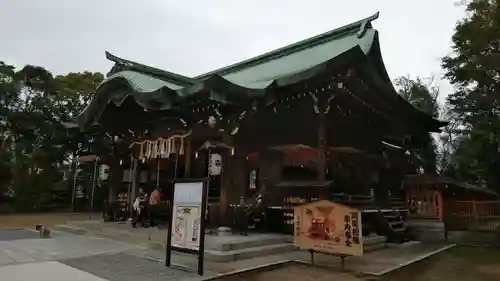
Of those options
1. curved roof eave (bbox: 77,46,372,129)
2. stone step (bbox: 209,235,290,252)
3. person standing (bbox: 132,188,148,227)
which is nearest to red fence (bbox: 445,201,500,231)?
curved roof eave (bbox: 77,46,372,129)

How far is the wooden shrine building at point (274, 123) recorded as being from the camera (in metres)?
9.09

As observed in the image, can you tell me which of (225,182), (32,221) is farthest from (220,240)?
(32,221)

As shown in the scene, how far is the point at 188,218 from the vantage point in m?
5.84

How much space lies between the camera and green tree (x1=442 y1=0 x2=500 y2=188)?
12375mm

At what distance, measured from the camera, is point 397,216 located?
11.8 metres

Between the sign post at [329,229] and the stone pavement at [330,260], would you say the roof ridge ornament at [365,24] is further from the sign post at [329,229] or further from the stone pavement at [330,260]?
the sign post at [329,229]

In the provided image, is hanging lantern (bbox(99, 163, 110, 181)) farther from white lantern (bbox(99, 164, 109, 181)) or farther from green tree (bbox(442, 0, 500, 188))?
green tree (bbox(442, 0, 500, 188))

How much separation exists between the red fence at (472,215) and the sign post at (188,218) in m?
10.5

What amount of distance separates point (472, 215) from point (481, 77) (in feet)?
16.1

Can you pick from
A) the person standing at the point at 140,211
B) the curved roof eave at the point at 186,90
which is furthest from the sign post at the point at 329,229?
the person standing at the point at 140,211

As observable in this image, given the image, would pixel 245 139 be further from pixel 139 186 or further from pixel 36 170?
pixel 36 170

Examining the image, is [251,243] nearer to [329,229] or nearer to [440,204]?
[329,229]

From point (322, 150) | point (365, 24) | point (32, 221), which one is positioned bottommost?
point (32, 221)

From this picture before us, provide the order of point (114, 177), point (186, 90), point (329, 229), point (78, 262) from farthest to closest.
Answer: point (114, 177) → point (186, 90) → point (329, 229) → point (78, 262)
